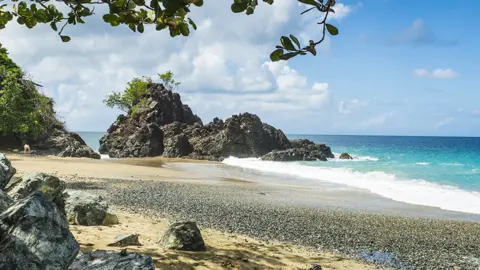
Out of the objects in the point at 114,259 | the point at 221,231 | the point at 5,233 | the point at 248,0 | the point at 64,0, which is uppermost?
the point at 64,0

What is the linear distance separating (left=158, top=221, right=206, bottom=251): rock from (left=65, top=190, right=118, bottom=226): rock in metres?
2.37

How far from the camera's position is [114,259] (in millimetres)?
3969

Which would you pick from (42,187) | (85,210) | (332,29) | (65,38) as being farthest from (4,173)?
(332,29)

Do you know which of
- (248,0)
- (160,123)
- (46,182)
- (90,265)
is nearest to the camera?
(248,0)

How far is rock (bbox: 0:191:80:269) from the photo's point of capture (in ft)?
10.8

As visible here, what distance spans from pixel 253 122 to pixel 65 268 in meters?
53.7

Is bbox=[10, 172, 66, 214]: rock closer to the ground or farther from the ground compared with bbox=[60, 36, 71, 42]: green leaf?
closer to the ground

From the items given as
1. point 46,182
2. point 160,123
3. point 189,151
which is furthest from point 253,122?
point 46,182

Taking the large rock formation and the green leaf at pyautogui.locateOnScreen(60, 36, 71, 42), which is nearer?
the green leaf at pyautogui.locateOnScreen(60, 36, 71, 42)

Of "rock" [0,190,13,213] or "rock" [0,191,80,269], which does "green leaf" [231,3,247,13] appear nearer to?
"rock" [0,191,80,269]

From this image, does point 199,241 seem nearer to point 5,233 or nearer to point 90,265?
point 90,265

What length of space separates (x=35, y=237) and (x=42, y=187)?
5.10 metres

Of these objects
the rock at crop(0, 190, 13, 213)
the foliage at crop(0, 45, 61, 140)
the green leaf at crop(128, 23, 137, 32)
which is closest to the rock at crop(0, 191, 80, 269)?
the rock at crop(0, 190, 13, 213)

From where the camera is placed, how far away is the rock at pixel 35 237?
330cm
